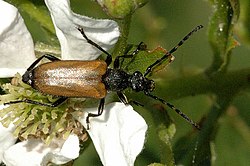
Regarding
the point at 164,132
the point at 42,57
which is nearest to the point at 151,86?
the point at 164,132

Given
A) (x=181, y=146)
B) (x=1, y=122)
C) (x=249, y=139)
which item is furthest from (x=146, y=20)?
(x=1, y=122)

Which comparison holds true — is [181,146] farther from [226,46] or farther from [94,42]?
[94,42]

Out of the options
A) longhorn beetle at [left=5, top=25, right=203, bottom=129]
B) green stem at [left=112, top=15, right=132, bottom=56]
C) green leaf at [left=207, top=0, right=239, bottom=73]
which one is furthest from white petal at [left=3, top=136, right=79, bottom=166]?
green leaf at [left=207, top=0, right=239, bottom=73]

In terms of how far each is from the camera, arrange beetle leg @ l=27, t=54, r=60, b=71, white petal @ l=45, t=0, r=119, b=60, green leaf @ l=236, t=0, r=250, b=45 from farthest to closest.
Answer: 1. green leaf @ l=236, t=0, r=250, b=45
2. beetle leg @ l=27, t=54, r=60, b=71
3. white petal @ l=45, t=0, r=119, b=60

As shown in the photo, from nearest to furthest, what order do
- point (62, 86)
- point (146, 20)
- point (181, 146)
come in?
1. point (62, 86)
2. point (181, 146)
3. point (146, 20)

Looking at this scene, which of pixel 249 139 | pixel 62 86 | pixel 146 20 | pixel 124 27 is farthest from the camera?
pixel 146 20

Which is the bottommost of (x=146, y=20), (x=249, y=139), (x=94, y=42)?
(x=249, y=139)

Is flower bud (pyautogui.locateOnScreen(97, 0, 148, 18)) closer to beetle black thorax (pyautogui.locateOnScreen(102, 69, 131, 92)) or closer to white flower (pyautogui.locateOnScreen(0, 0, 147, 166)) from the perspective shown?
white flower (pyautogui.locateOnScreen(0, 0, 147, 166))
